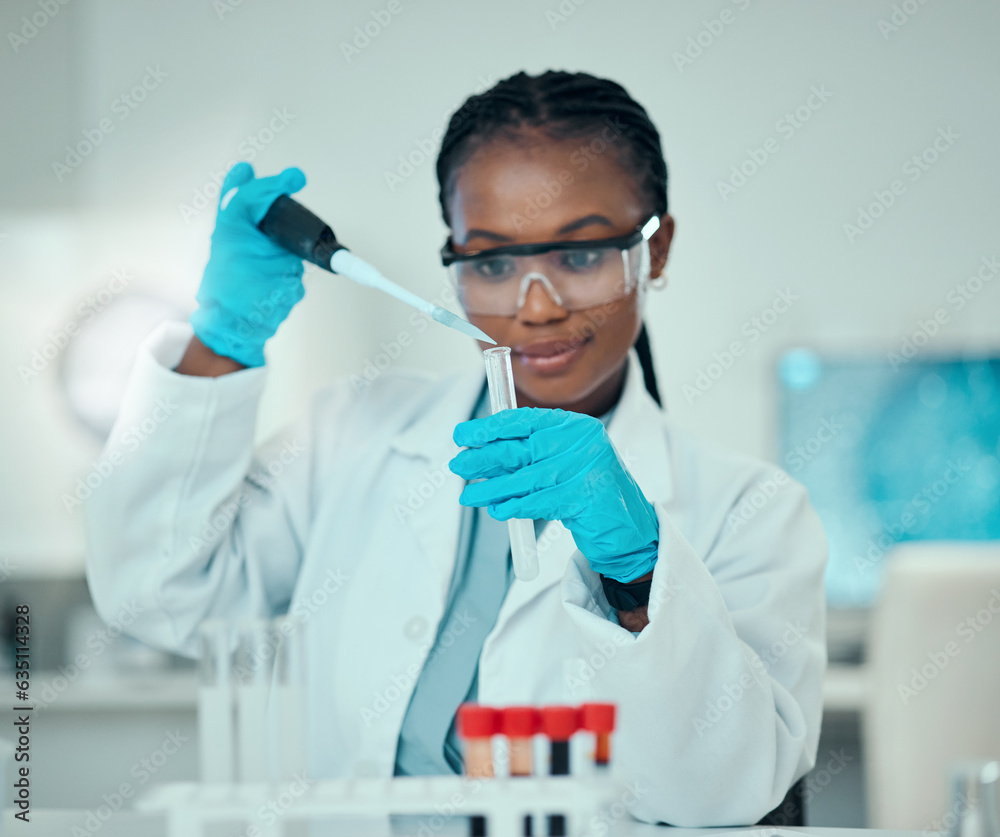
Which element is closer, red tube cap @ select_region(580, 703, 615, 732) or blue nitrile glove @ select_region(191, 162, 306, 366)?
red tube cap @ select_region(580, 703, 615, 732)

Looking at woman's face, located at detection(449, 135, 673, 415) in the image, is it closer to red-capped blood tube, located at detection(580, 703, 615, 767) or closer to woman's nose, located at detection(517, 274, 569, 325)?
woman's nose, located at detection(517, 274, 569, 325)

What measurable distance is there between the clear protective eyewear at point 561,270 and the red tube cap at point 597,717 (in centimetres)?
61

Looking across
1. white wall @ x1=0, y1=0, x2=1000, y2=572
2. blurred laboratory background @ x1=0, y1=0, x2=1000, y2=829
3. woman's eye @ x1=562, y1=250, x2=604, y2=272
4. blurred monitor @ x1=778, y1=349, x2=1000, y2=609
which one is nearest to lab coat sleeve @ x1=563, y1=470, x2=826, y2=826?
woman's eye @ x1=562, y1=250, x2=604, y2=272

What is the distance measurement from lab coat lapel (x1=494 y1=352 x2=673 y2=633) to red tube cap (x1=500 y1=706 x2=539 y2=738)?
46 cm

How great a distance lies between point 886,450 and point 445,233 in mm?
1458

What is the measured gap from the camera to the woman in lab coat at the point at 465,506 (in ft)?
3.64

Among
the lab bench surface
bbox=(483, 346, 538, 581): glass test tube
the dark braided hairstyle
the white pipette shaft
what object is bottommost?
the lab bench surface

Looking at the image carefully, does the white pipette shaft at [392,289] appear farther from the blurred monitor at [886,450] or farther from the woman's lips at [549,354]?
the blurred monitor at [886,450]

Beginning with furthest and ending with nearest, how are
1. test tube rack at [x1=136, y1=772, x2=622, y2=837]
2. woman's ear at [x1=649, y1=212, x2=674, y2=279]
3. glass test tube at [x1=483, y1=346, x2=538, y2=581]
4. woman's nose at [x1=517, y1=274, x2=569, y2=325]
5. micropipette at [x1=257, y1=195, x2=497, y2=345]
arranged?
woman's ear at [x1=649, y1=212, x2=674, y2=279] → woman's nose at [x1=517, y1=274, x2=569, y2=325] → micropipette at [x1=257, y1=195, x2=497, y2=345] → glass test tube at [x1=483, y1=346, x2=538, y2=581] → test tube rack at [x1=136, y1=772, x2=622, y2=837]

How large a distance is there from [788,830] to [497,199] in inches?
31.1

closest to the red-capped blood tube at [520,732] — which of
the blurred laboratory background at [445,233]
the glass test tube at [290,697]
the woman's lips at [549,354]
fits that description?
the glass test tube at [290,697]

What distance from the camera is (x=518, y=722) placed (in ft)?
2.14

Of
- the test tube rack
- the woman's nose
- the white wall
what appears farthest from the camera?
the white wall

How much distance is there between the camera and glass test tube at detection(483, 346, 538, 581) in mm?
871
